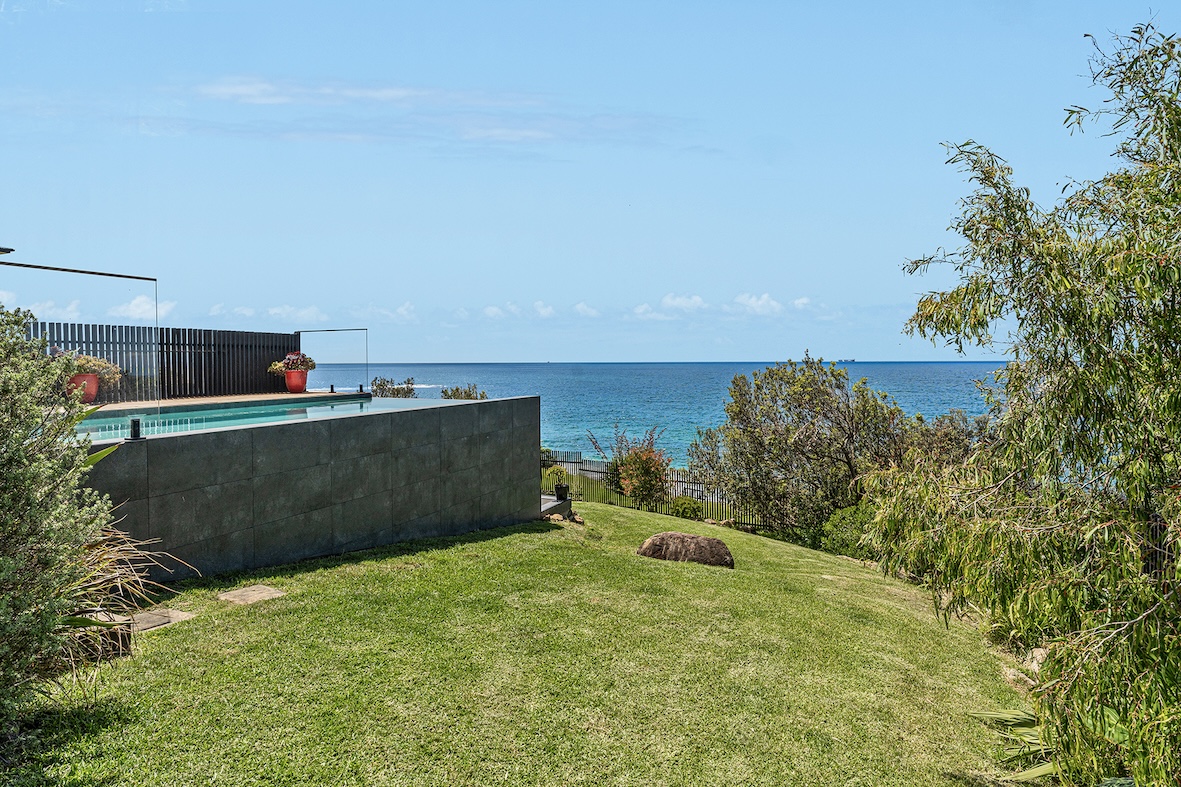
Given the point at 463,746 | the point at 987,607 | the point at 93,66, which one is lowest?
the point at 463,746

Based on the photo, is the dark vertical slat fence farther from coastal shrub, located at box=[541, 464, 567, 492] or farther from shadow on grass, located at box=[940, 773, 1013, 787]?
shadow on grass, located at box=[940, 773, 1013, 787]

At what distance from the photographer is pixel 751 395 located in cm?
2234

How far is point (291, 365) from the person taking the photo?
17.5m

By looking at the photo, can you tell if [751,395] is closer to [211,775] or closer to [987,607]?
[987,607]

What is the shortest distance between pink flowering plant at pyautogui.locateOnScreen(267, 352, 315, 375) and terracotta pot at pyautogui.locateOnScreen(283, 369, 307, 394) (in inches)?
2.3

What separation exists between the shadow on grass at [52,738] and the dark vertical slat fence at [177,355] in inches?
173

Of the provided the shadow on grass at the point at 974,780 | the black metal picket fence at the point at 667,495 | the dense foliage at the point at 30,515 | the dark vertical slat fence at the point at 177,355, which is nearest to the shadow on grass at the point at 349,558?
the dark vertical slat fence at the point at 177,355

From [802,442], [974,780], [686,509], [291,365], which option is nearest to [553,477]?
[686,509]

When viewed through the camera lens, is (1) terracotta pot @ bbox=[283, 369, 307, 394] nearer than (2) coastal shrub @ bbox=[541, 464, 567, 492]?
Yes

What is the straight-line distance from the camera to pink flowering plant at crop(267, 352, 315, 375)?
1736 cm

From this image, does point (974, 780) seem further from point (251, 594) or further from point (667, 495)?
point (667, 495)

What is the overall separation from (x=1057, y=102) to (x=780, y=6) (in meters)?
7.53

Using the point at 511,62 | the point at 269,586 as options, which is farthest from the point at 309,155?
the point at 269,586

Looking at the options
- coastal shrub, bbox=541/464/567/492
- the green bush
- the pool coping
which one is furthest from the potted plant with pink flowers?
the green bush
